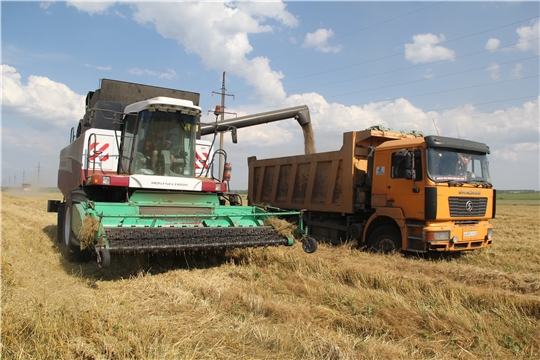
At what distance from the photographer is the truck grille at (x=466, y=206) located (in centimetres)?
792

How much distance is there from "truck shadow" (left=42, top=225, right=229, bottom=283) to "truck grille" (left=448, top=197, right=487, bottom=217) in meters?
4.24

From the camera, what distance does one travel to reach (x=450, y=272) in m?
6.42

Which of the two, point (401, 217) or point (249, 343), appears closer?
point (249, 343)

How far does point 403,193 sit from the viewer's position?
8273mm

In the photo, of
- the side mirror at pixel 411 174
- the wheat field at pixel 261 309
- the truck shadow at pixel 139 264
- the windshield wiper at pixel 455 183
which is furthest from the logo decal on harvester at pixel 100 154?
the windshield wiper at pixel 455 183

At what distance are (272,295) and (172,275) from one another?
5.45 ft

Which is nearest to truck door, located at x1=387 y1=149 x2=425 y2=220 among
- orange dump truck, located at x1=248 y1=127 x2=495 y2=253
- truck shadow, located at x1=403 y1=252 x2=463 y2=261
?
orange dump truck, located at x1=248 y1=127 x2=495 y2=253

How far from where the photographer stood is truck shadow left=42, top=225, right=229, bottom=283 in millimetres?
6098

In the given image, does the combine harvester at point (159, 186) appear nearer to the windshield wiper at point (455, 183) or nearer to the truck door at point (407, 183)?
the truck door at point (407, 183)

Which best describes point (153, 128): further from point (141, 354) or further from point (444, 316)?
point (444, 316)

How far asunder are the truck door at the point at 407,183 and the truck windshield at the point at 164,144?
12.8ft

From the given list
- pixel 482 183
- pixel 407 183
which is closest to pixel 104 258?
pixel 407 183

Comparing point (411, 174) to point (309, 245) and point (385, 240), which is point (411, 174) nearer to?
point (385, 240)

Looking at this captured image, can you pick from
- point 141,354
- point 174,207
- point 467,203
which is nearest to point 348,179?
point 467,203
